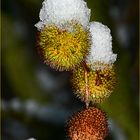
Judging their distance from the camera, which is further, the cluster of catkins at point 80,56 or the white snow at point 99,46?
the white snow at point 99,46

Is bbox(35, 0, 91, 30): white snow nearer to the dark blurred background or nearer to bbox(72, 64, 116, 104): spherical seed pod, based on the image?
bbox(72, 64, 116, 104): spherical seed pod

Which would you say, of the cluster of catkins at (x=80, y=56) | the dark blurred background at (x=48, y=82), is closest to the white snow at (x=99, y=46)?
the cluster of catkins at (x=80, y=56)

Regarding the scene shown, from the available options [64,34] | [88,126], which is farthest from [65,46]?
[88,126]

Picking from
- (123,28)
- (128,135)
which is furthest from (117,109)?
(123,28)

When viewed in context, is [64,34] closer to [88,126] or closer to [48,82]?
[88,126]

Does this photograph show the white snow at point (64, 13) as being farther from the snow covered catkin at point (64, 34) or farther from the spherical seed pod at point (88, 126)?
the spherical seed pod at point (88, 126)

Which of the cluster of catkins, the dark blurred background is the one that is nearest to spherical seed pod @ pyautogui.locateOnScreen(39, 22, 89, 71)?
the cluster of catkins

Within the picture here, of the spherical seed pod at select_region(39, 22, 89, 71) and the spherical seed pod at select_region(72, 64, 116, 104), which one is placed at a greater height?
the spherical seed pod at select_region(39, 22, 89, 71)
